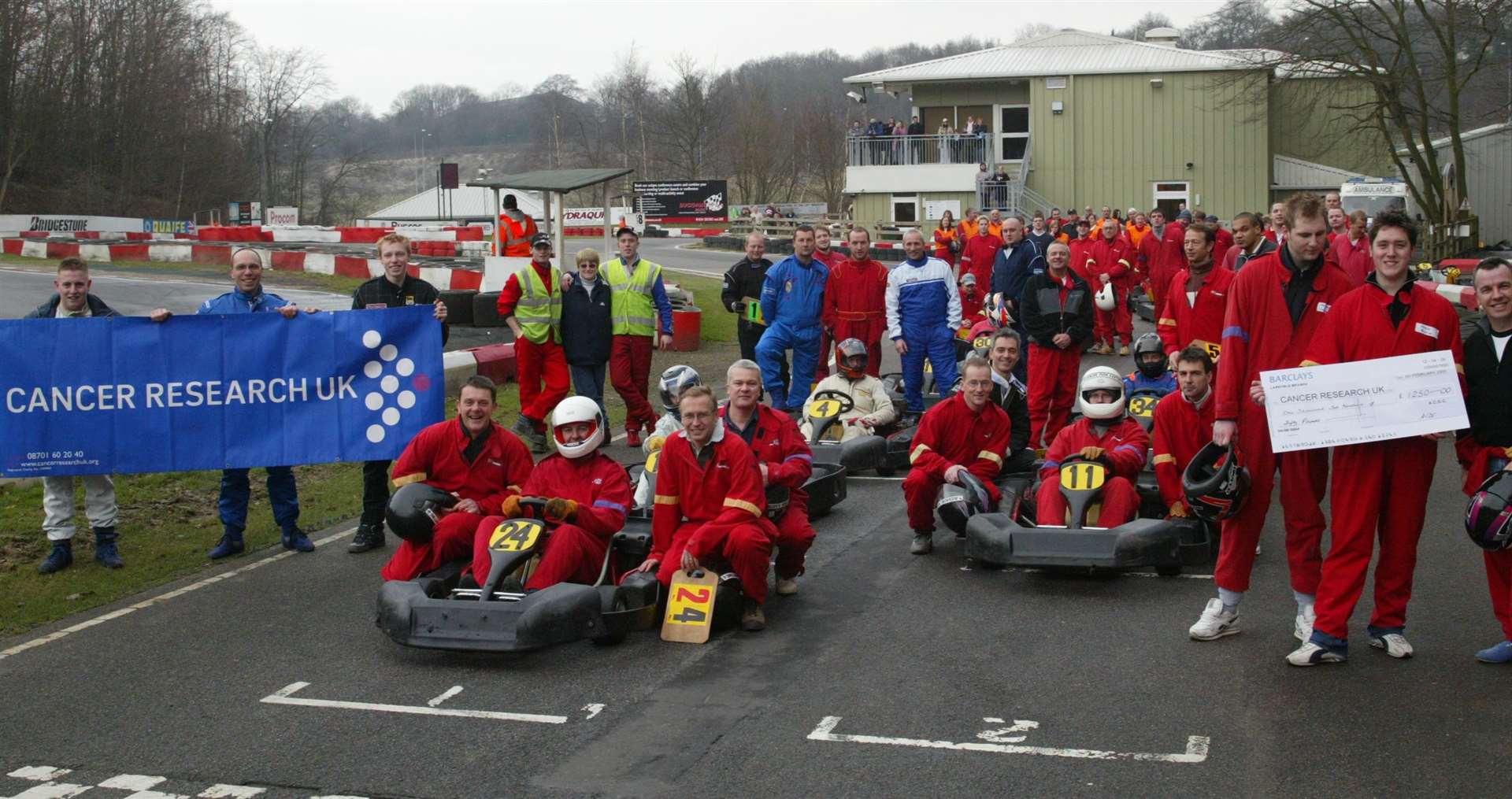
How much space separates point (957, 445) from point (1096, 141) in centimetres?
4028

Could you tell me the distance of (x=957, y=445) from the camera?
9219 mm

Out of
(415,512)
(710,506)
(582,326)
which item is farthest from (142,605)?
(582,326)

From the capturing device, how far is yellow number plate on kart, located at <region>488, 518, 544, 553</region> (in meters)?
7.34

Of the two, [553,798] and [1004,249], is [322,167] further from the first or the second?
[553,798]

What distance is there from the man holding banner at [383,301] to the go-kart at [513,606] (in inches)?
85.0

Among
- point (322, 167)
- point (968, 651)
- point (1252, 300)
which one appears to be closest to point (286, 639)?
point (968, 651)

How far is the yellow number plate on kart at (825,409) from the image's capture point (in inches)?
469

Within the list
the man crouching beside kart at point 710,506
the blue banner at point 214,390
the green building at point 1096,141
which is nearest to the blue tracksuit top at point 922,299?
the blue banner at point 214,390

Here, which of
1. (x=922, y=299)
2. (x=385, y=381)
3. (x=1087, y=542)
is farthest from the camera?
(x=922, y=299)

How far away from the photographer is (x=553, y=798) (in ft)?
17.0

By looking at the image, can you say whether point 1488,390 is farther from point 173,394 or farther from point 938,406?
point 173,394

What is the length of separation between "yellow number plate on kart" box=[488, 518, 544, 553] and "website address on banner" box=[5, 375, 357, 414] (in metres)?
2.57

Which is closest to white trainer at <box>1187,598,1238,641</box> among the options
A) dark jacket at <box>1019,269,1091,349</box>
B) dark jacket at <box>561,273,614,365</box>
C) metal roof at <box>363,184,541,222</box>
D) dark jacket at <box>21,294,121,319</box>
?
dark jacket at <box>1019,269,1091,349</box>

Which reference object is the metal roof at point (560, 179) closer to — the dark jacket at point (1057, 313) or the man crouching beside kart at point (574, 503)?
the dark jacket at point (1057, 313)
